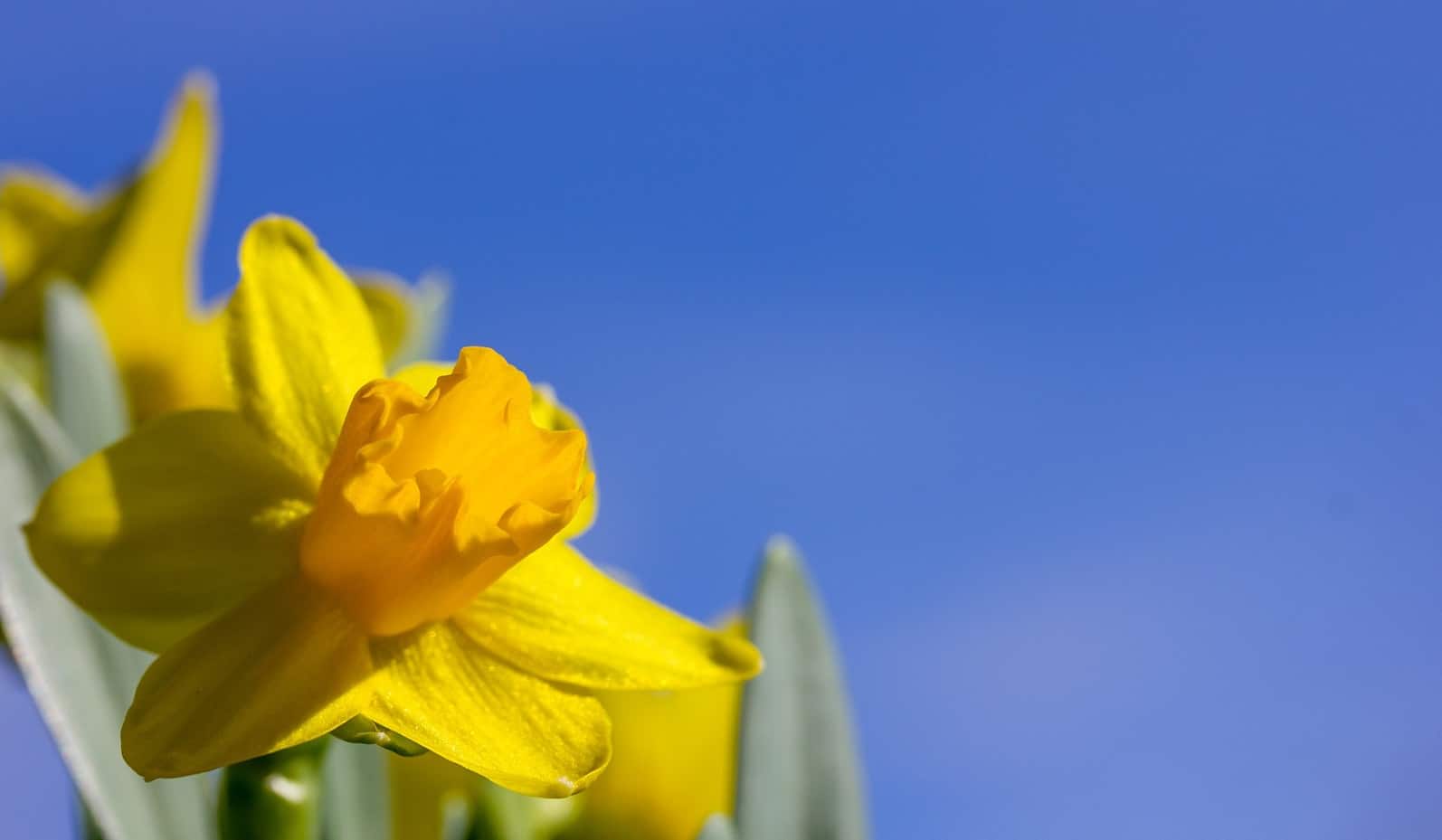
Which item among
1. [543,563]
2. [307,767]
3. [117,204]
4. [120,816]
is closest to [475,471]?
[543,563]

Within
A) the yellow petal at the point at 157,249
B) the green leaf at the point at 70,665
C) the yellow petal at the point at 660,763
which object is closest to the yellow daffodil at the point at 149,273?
the yellow petal at the point at 157,249

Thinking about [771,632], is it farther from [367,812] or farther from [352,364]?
[352,364]

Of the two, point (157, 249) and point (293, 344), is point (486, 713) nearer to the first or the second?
point (293, 344)

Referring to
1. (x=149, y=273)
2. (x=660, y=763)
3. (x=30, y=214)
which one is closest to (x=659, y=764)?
(x=660, y=763)

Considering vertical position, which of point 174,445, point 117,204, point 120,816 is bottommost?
point 120,816

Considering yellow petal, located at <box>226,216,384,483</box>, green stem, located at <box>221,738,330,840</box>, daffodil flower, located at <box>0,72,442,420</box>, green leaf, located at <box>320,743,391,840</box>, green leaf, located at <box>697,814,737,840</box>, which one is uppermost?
daffodil flower, located at <box>0,72,442,420</box>

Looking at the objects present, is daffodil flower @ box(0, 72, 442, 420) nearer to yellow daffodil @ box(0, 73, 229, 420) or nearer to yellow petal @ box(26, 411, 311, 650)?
yellow daffodil @ box(0, 73, 229, 420)

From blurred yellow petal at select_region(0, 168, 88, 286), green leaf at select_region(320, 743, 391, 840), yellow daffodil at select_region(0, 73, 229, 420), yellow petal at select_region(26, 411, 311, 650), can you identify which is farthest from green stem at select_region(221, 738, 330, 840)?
blurred yellow petal at select_region(0, 168, 88, 286)
